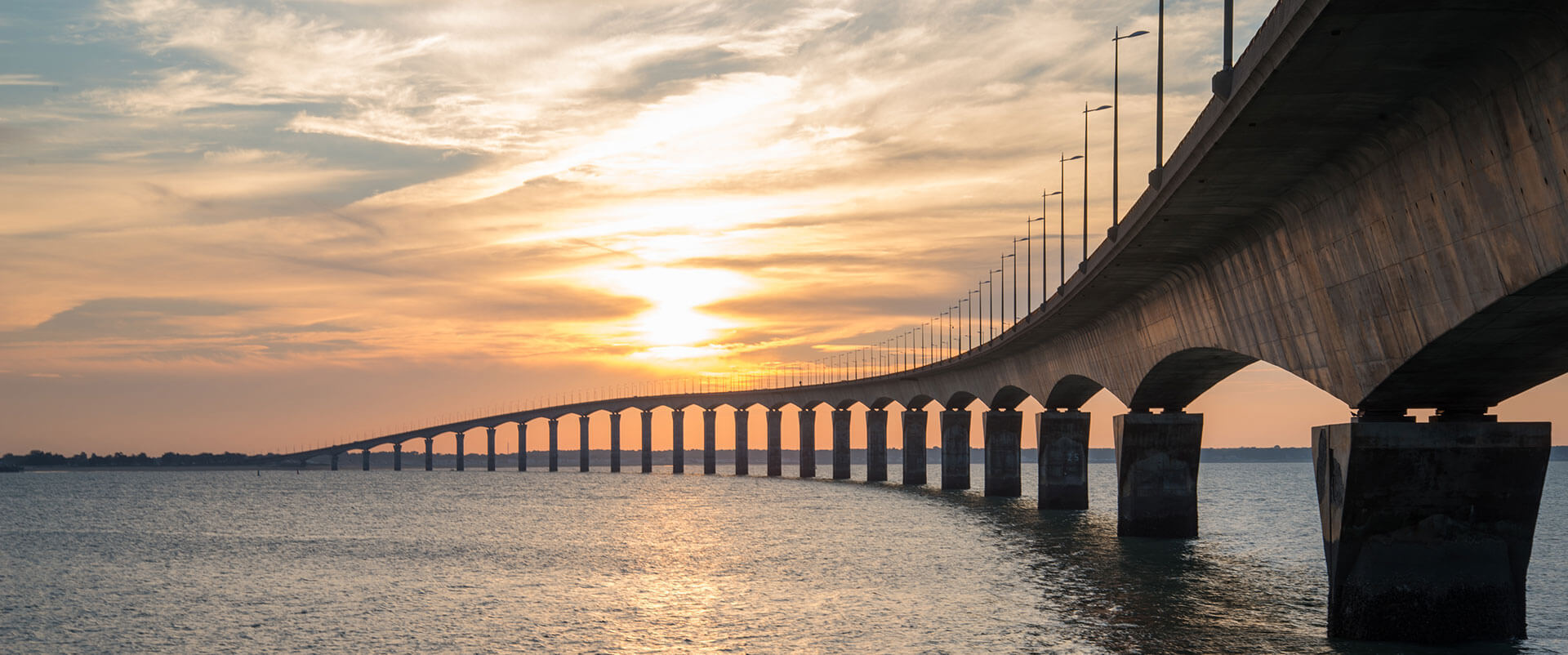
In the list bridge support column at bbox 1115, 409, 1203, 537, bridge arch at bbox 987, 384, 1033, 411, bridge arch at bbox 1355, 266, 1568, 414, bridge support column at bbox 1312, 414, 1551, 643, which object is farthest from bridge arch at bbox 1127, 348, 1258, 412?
bridge arch at bbox 987, 384, 1033, 411

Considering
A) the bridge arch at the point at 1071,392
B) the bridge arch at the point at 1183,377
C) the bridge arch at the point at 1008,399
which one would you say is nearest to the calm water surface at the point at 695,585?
the bridge arch at the point at 1183,377

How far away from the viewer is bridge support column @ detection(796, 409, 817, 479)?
155 m

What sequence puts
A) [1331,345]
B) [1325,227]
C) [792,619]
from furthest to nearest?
[792,619] → [1331,345] → [1325,227]

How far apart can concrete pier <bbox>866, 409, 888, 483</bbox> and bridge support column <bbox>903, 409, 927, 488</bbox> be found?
39.8 ft

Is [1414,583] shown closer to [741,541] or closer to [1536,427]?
[1536,427]

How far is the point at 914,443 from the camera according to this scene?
122 m

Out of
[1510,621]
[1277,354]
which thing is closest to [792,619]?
[1277,354]

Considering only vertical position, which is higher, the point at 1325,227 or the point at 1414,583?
the point at 1325,227

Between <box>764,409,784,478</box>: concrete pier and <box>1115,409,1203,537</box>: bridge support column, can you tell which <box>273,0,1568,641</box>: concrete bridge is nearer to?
<box>1115,409,1203,537</box>: bridge support column

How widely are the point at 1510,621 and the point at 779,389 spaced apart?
132269mm

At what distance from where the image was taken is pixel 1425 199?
21484 millimetres

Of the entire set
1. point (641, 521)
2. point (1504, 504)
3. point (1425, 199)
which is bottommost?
point (641, 521)

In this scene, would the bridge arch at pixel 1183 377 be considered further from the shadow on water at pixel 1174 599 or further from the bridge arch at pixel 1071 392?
the bridge arch at pixel 1071 392

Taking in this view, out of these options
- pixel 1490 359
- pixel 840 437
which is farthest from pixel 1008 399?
pixel 1490 359
